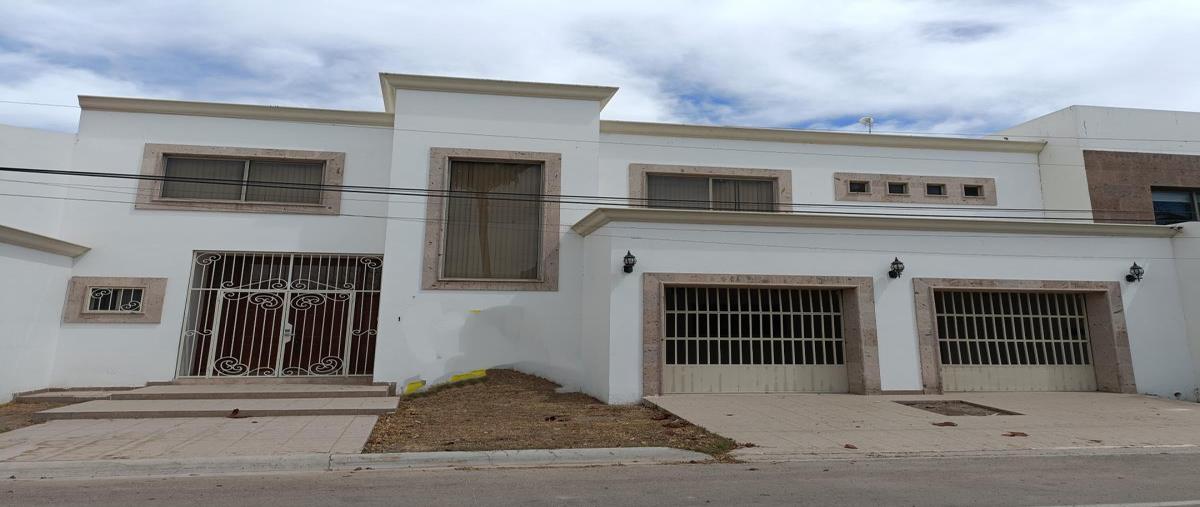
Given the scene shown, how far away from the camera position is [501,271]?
12.0 metres

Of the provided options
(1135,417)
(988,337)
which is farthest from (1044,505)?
(988,337)

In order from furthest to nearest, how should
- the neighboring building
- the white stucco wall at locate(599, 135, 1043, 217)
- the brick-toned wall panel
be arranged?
the brick-toned wall panel
the white stucco wall at locate(599, 135, 1043, 217)
the neighboring building

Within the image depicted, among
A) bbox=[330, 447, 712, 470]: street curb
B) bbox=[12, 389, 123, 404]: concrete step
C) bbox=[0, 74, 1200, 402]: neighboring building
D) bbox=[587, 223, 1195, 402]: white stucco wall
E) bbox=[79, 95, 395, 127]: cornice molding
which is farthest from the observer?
bbox=[79, 95, 395, 127]: cornice molding

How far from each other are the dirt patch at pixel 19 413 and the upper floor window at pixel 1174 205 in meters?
20.8

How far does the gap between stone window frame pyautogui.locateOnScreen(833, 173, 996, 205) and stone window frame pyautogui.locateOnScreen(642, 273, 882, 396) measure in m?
3.40

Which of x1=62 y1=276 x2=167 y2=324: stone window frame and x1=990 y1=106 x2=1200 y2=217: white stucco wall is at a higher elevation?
x1=990 y1=106 x2=1200 y2=217: white stucco wall

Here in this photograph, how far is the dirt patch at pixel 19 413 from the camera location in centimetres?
801

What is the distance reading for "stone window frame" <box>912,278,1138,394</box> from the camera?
35.4ft

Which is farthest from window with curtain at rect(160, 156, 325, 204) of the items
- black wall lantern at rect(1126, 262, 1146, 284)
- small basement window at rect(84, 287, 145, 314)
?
black wall lantern at rect(1126, 262, 1146, 284)

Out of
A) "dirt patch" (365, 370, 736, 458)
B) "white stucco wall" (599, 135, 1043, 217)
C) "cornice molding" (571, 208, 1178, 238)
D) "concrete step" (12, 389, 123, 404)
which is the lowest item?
"dirt patch" (365, 370, 736, 458)

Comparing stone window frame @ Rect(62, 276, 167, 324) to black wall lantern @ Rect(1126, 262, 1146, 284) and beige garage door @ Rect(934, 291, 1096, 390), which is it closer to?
beige garage door @ Rect(934, 291, 1096, 390)

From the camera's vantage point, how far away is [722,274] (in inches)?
418

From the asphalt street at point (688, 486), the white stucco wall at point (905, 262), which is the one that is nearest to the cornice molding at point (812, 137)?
the white stucco wall at point (905, 262)

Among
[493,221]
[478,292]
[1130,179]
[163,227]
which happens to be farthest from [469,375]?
[1130,179]
